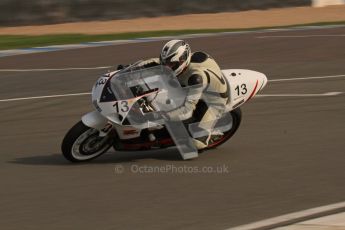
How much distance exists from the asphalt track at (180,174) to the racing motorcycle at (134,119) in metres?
0.19

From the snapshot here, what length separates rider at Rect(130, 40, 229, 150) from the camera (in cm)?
925

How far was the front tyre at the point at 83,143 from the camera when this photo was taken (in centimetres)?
910

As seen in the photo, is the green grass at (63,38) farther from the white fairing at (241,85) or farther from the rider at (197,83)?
the rider at (197,83)

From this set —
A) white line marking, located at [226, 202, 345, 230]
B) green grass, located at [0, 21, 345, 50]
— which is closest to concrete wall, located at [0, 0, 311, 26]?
green grass, located at [0, 21, 345, 50]

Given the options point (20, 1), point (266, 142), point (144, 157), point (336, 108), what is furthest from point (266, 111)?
point (20, 1)

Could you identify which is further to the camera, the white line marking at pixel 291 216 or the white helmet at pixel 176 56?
the white helmet at pixel 176 56

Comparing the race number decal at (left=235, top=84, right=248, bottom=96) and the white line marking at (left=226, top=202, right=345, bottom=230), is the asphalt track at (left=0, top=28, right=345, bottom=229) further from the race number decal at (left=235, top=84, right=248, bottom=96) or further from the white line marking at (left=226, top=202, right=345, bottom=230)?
the race number decal at (left=235, top=84, right=248, bottom=96)

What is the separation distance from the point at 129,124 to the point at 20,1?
2222cm

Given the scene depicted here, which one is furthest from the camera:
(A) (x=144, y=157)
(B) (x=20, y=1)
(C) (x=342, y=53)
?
(B) (x=20, y=1)

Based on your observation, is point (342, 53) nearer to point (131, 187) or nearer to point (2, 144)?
point (2, 144)

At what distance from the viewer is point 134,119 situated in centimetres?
903

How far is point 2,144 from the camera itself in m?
10.9

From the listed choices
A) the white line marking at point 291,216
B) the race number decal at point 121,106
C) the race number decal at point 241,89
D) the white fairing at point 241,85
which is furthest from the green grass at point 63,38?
the white line marking at point 291,216

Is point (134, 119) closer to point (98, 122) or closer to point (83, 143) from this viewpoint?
point (98, 122)
